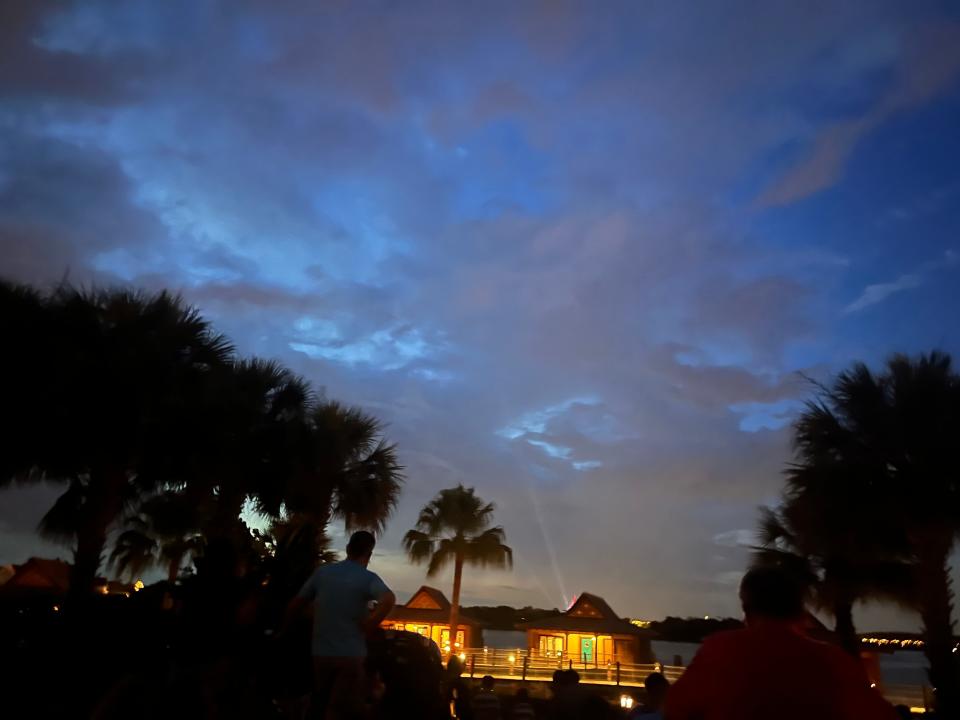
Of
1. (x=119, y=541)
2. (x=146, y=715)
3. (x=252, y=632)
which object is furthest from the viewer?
(x=119, y=541)

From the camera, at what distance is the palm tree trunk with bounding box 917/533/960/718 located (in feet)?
43.6

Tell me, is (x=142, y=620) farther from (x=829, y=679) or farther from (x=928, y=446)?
(x=928, y=446)

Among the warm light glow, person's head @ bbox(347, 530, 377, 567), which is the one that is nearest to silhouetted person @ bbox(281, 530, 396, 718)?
person's head @ bbox(347, 530, 377, 567)

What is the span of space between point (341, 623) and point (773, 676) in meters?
2.82

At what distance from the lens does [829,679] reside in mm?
2193

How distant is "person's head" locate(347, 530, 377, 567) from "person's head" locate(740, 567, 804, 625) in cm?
280

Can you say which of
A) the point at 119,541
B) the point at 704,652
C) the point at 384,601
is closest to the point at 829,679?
the point at 704,652

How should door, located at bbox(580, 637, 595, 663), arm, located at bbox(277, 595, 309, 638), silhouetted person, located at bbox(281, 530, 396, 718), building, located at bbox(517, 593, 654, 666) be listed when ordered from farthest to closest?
door, located at bbox(580, 637, 595, 663) < building, located at bbox(517, 593, 654, 666) < arm, located at bbox(277, 595, 309, 638) < silhouetted person, located at bbox(281, 530, 396, 718)

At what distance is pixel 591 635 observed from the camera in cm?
3941

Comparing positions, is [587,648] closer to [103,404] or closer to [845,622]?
[845,622]

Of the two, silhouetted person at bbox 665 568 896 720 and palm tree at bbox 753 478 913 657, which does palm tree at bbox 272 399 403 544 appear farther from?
silhouetted person at bbox 665 568 896 720

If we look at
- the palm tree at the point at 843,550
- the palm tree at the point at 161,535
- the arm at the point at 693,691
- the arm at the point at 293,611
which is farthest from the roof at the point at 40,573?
the arm at the point at 693,691

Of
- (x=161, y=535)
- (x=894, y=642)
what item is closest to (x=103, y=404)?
(x=161, y=535)

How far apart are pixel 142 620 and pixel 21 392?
9513mm
